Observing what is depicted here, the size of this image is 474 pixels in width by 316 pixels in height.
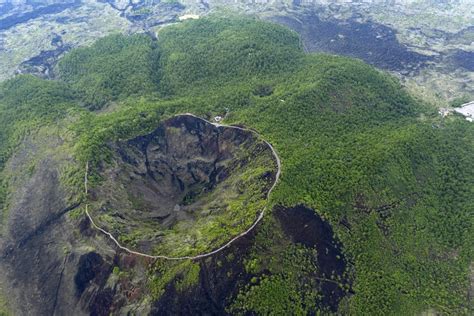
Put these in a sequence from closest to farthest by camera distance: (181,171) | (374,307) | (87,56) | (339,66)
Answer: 1. (374,307)
2. (181,171)
3. (339,66)
4. (87,56)

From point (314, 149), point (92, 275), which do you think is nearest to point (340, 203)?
point (314, 149)

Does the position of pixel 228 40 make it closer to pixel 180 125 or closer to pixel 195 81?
pixel 195 81

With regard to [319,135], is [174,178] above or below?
below

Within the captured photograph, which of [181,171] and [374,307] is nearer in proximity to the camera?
[374,307]

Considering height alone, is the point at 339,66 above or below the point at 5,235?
above

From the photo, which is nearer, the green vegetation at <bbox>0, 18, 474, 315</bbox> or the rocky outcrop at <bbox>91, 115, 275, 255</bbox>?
the green vegetation at <bbox>0, 18, 474, 315</bbox>

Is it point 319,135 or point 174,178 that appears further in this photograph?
point 174,178

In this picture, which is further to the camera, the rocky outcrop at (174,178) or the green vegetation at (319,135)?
the rocky outcrop at (174,178)

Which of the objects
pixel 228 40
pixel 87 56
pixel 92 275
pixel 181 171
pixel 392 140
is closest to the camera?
pixel 92 275
